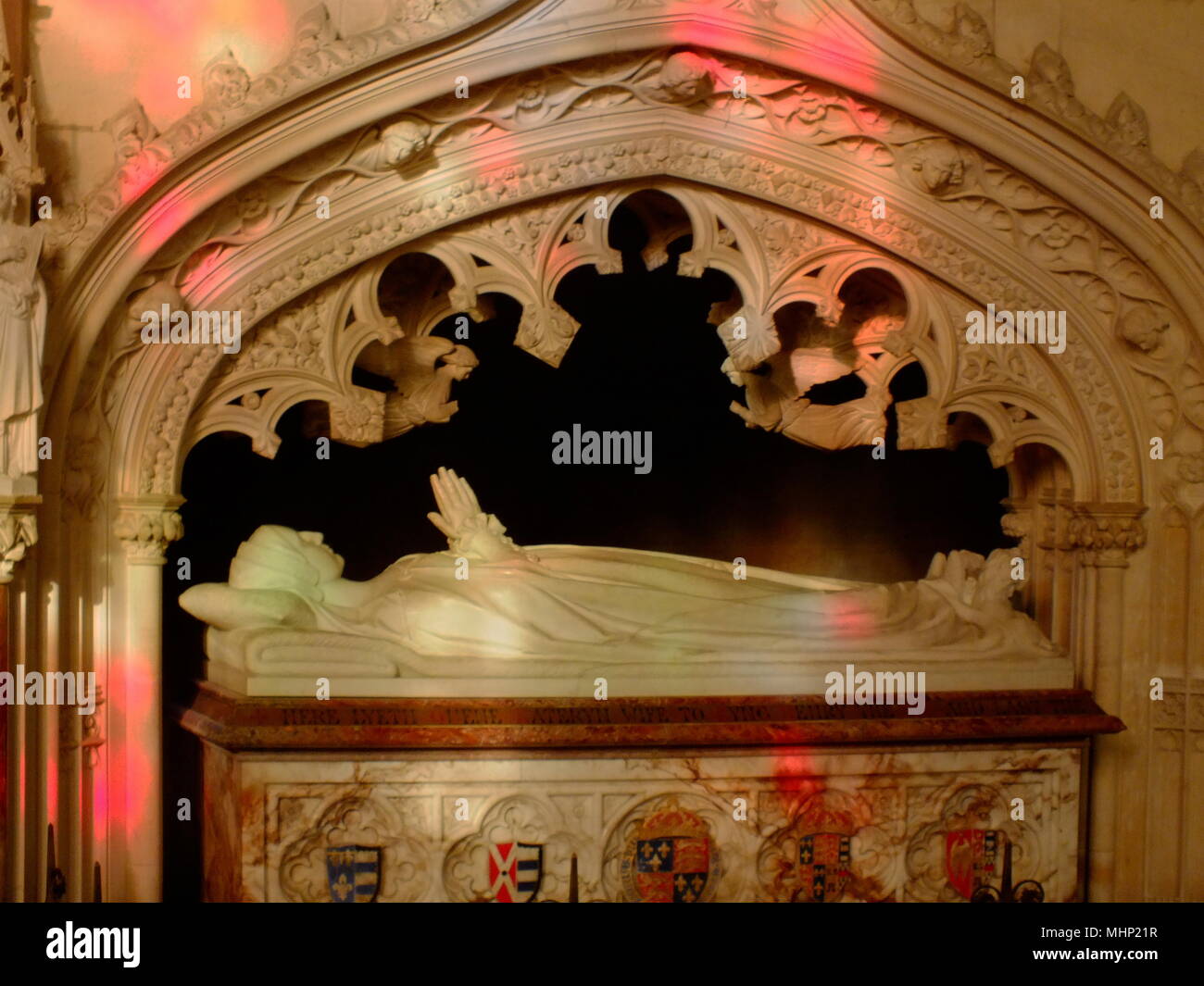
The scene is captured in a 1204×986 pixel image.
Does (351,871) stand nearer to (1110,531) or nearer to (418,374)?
(418,374)

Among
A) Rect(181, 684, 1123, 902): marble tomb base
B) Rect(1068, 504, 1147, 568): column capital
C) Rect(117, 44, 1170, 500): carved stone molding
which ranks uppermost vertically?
Rect(117, 44, 1170, 500): carved stone molding

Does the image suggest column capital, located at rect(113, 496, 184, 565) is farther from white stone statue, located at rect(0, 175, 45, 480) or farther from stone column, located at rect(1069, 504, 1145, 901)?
stone column, located at rect(1069, 504, 1145, 901)

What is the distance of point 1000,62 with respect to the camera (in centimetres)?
548

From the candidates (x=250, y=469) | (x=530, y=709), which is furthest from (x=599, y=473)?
(x=530, y=709)

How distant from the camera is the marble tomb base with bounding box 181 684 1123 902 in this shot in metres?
5.11

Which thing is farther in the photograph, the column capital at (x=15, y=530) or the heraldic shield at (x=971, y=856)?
the heraldic shield at (x=971, y=856)

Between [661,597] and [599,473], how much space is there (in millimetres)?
1392

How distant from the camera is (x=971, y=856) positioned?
5477mm

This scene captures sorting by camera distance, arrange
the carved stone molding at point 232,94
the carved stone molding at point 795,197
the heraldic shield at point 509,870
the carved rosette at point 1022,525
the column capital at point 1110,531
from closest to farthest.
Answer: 1. the carved stone molding at point 232,94
2. the heraldic shield at point 509,870
3. the carved stone molding at point 795,197
4. the column capital at point 1110,531
5. the carved rosette at point 1022,525

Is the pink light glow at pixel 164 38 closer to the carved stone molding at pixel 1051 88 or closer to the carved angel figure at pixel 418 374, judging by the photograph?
the carved angel figure at pixel 418 374

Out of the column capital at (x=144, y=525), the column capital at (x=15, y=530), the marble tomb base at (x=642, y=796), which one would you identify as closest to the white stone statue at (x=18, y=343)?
the column capital at (x=15, y=530)

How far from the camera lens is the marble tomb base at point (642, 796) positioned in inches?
201

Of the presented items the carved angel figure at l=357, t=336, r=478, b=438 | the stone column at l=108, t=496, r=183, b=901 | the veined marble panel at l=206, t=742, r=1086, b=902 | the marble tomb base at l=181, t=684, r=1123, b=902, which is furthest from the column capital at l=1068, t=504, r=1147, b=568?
the stone column at l=108, t=496, r=183, b=901

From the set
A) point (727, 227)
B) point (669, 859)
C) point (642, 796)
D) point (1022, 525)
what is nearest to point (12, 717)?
point (642, 796)
